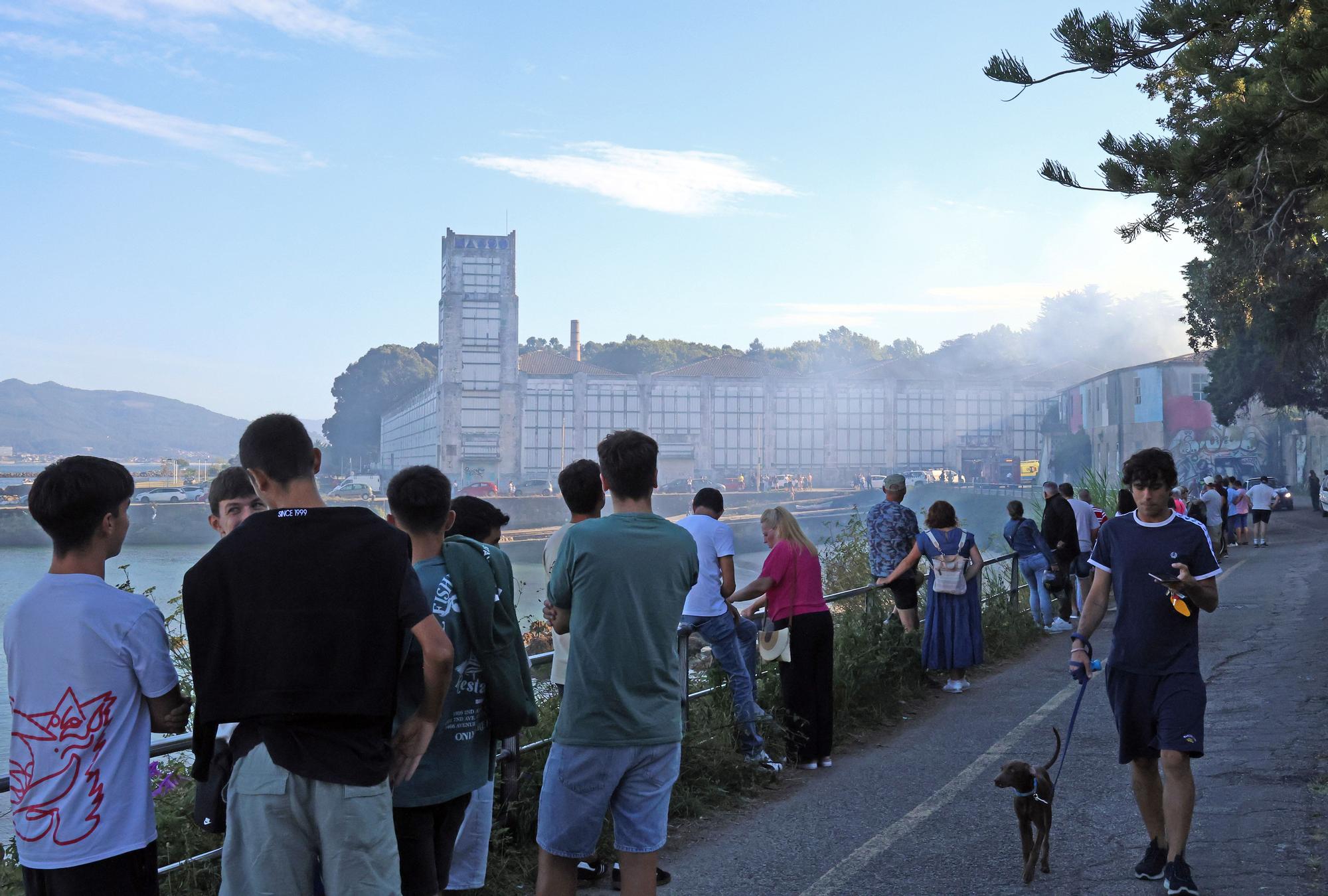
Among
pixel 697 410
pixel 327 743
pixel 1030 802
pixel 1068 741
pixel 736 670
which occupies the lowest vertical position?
pixel 1030 802

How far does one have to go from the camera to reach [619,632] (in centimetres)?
373

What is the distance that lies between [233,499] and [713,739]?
13.3ft

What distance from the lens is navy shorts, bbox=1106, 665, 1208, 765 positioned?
15.2 ft

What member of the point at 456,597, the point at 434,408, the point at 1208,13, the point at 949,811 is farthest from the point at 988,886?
the point at 434,408

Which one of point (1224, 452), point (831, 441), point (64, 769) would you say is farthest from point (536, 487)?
point (64, 769)

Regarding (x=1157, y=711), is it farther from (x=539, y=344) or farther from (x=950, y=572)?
(x=539, y=344)

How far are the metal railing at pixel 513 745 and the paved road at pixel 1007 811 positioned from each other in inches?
30.6

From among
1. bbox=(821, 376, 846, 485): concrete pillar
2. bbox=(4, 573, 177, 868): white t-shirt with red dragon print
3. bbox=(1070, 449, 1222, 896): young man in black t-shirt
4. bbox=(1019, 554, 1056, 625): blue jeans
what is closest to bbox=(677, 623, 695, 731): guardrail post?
bbox=(1070, 449, 1222, 896): young man in black t-shirt

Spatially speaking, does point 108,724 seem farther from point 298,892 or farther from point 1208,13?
point 1208,13

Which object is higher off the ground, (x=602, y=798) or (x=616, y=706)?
(x=616, y=706)

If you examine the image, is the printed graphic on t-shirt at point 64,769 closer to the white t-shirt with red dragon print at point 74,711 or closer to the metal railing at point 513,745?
the white t-shirt with red dragon print at point 74,711

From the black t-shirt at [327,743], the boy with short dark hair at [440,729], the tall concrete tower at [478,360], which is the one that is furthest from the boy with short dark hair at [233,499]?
the tall concrete tower at [478,360]

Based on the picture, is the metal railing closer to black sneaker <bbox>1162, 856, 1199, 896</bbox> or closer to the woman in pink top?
the woman in pink top

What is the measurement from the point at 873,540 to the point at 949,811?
468 centimetres
